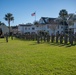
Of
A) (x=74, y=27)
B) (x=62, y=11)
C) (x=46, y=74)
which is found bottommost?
(x=46, y=74)

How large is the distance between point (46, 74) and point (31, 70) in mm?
936

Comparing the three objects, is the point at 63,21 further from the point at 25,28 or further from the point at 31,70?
the point at 31,70

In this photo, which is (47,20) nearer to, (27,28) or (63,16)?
(63,16)

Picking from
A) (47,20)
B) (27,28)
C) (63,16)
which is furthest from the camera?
(27,28)

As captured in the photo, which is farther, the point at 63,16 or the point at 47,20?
the point at 47,20

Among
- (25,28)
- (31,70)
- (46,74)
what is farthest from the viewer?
(25,28)

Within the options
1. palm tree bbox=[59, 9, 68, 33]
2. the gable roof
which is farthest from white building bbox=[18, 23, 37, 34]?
palm tree bbox=[59, 9, 68, 33]

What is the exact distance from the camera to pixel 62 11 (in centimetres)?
8044

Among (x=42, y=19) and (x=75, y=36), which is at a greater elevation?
(x=42, y=19)

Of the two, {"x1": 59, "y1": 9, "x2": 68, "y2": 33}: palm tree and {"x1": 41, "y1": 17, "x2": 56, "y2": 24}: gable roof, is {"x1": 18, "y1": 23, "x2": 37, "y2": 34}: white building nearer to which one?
{"x1": 41, "y1": 17, "x2": 56, "y2": 24}: gable roof

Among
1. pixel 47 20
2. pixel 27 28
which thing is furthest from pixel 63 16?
pixel 27 28

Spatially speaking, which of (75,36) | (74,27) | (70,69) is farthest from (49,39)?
(74,27)

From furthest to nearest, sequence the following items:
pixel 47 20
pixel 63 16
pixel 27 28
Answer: pixel 27 28 → pixel 47 20 → pixel 63 16

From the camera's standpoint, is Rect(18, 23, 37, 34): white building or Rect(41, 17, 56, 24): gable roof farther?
Rect(18, 23, 37, 34): white building
